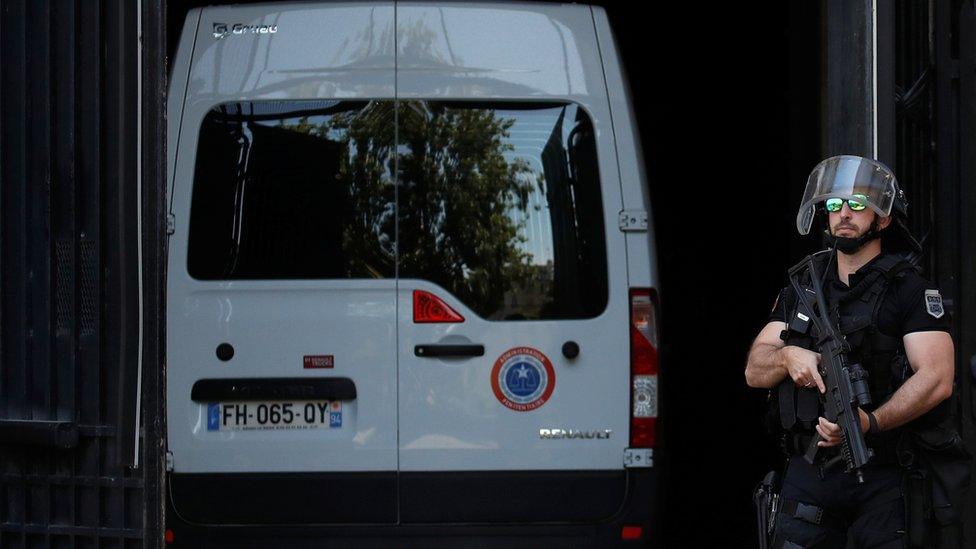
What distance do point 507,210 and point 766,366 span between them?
137cm

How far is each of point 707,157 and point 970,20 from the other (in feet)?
20.9

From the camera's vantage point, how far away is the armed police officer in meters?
3.77

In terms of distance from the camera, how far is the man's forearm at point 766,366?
3.96m

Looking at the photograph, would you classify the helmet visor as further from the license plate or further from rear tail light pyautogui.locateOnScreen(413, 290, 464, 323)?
the license plate

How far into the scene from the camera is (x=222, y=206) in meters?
5.07

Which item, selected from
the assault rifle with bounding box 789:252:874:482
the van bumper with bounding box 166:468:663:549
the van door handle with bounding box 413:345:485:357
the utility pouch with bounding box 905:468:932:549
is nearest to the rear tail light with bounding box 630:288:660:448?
the van bumper with bounding box 166:468:663:549

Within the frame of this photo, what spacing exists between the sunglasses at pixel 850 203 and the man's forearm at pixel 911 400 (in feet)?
1.63

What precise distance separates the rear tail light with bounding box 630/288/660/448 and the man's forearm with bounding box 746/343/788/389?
3.09 ft

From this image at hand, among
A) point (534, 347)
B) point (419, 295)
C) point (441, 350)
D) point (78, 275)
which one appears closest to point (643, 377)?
point (534, 347)

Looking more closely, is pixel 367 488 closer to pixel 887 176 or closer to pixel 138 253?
pixel 138 253

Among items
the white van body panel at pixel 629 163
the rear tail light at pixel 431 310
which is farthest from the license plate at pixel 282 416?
the white van body panel at pixel 629 163

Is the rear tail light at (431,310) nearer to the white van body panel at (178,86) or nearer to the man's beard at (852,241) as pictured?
the white van body panel at (178,86)

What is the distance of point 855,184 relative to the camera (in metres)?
3.89

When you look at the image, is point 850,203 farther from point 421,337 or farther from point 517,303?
point 421,337
